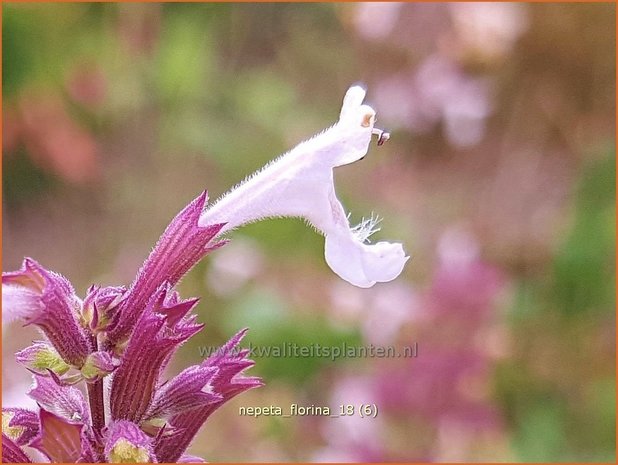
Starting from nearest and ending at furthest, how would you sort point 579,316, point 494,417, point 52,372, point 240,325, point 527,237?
point 52,372, point 494,417, point 240,325, point 579,316, point 527,237

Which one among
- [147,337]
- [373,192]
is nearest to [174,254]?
[147,337]

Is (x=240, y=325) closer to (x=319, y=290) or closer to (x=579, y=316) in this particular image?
(x=319, y=290)

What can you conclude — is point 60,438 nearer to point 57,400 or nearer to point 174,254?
point 57,400

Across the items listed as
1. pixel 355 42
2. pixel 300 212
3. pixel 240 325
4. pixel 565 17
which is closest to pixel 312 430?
pixel 240 325

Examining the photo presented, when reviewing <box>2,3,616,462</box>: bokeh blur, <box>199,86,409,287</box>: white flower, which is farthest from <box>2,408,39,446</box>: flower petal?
<box>2,3,616,462</box>: bokeh blur

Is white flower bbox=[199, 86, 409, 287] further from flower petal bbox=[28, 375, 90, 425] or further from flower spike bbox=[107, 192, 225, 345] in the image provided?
flower petal bbox=[28, 375, 90, 425]

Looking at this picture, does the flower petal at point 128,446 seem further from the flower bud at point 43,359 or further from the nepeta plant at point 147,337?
the flower bud at point 43,359
